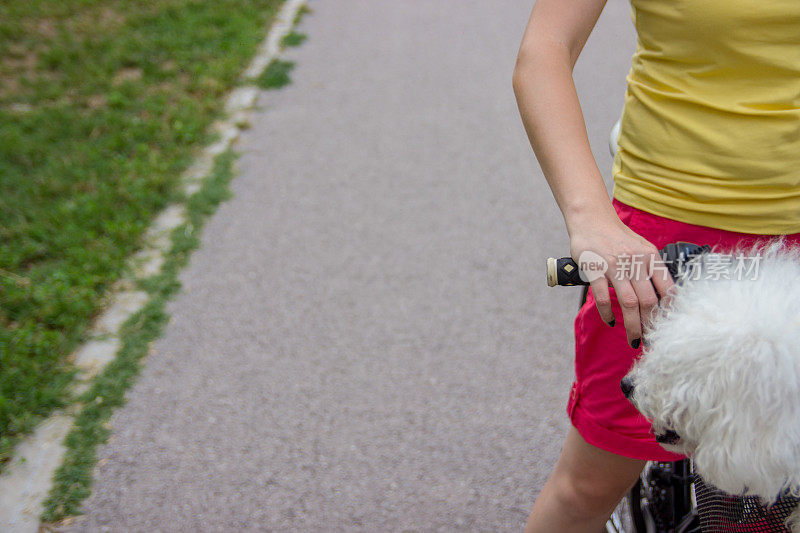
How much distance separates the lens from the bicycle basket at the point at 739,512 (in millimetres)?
1042

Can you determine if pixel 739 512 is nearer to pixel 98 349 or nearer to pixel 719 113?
pixel 719 113

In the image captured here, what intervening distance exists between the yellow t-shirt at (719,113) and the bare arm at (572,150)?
0.47 feet

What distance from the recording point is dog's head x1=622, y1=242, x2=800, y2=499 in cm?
91

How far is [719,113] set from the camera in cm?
123

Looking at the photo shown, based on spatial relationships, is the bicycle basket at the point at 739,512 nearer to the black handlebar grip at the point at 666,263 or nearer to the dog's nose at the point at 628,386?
the dog's nose at the point at 628,386

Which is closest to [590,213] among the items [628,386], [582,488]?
[628,386]

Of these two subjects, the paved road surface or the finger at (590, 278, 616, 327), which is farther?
the paved road surface

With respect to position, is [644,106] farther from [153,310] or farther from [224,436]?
[153,310]

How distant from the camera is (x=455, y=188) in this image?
4.45 meters

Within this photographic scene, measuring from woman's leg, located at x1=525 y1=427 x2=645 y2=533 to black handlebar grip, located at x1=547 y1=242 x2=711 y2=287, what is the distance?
0.55 m

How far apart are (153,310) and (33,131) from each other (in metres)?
2.29

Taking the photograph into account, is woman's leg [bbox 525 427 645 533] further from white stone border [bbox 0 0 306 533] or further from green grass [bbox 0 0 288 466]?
green grass [bbox 0 0 288 466]

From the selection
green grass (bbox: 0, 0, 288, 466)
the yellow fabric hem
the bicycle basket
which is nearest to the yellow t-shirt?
the yellow fabric hem

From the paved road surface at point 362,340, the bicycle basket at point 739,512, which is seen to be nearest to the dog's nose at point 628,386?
the bicycle basket at point 739,512
